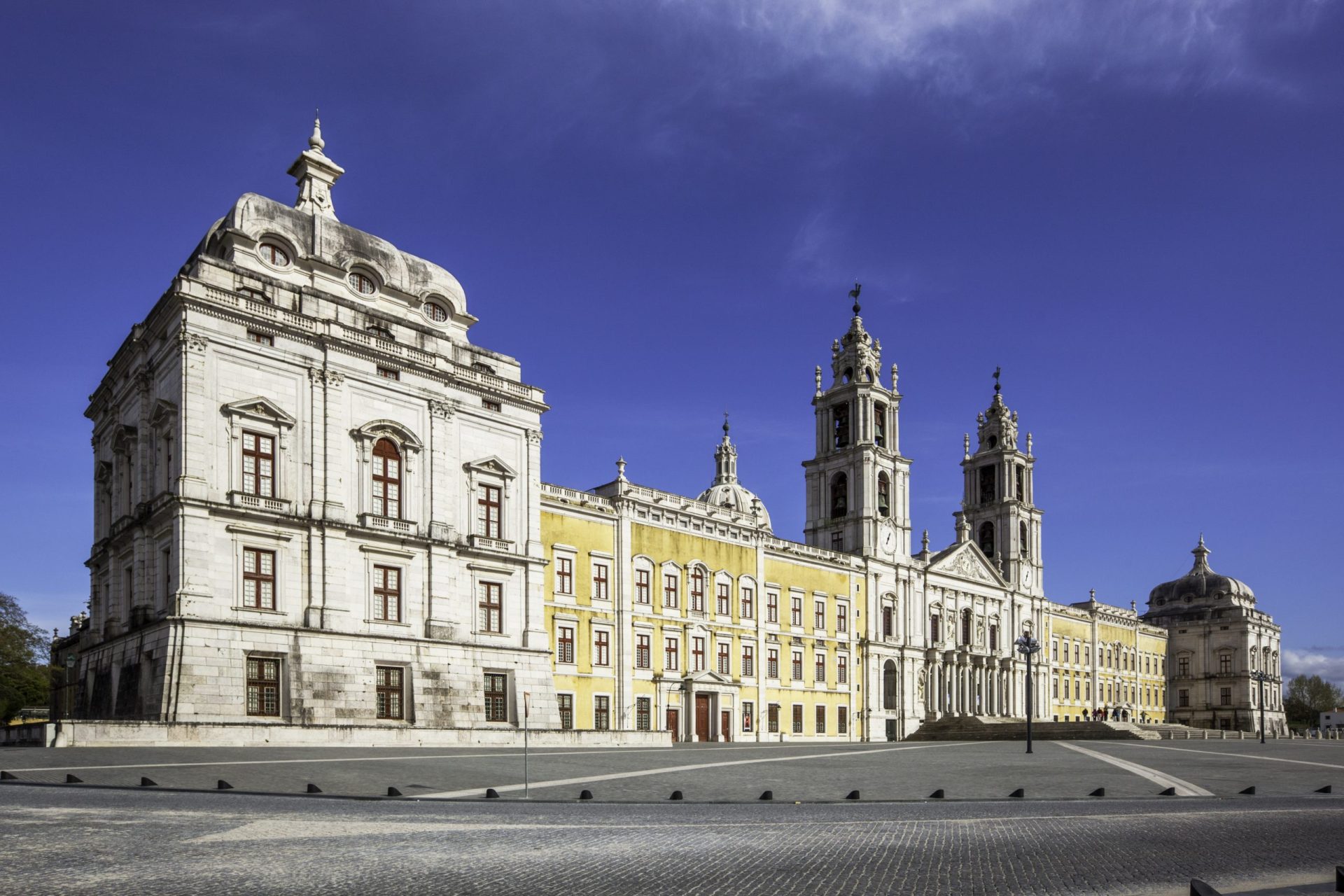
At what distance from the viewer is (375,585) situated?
38.9 meters

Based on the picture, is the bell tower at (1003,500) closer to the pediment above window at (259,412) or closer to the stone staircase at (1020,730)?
the stone staircase at (1020,730)

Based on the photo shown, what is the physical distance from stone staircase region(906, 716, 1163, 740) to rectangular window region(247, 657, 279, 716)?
36.1 metres

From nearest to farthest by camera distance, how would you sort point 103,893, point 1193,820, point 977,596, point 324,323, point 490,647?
point 103,893, point 1193,820, point 324,323, point 490,647, point 977,596

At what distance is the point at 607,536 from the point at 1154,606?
83654 millimetres

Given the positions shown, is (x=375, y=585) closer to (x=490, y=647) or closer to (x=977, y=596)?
(x=490, y=647)

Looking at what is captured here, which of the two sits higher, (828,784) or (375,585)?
(375,585)

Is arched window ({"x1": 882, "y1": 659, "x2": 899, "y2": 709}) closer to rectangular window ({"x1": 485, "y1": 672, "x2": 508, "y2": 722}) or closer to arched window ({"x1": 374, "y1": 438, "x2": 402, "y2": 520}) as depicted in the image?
Result: rectangular window ({"x1": 485, "y1": 672, "x2": 508, "y2": 722})

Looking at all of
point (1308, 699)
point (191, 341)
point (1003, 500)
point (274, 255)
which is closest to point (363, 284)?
point (274, 255)

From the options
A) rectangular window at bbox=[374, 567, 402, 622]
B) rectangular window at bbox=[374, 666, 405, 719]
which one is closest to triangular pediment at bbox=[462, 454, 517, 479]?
rectangular window at bbox=[374, 567, 402, 622]

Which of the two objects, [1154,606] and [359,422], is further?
[1154,606]

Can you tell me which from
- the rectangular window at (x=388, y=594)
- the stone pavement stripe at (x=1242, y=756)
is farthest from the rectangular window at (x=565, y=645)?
the stone pavement stripe at (x=1242, y=756)

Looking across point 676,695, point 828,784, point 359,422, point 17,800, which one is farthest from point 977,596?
point 17,800

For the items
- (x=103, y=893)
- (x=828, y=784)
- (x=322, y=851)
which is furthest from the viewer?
(x=828, y=784)

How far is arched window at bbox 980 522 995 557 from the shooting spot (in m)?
85.0
